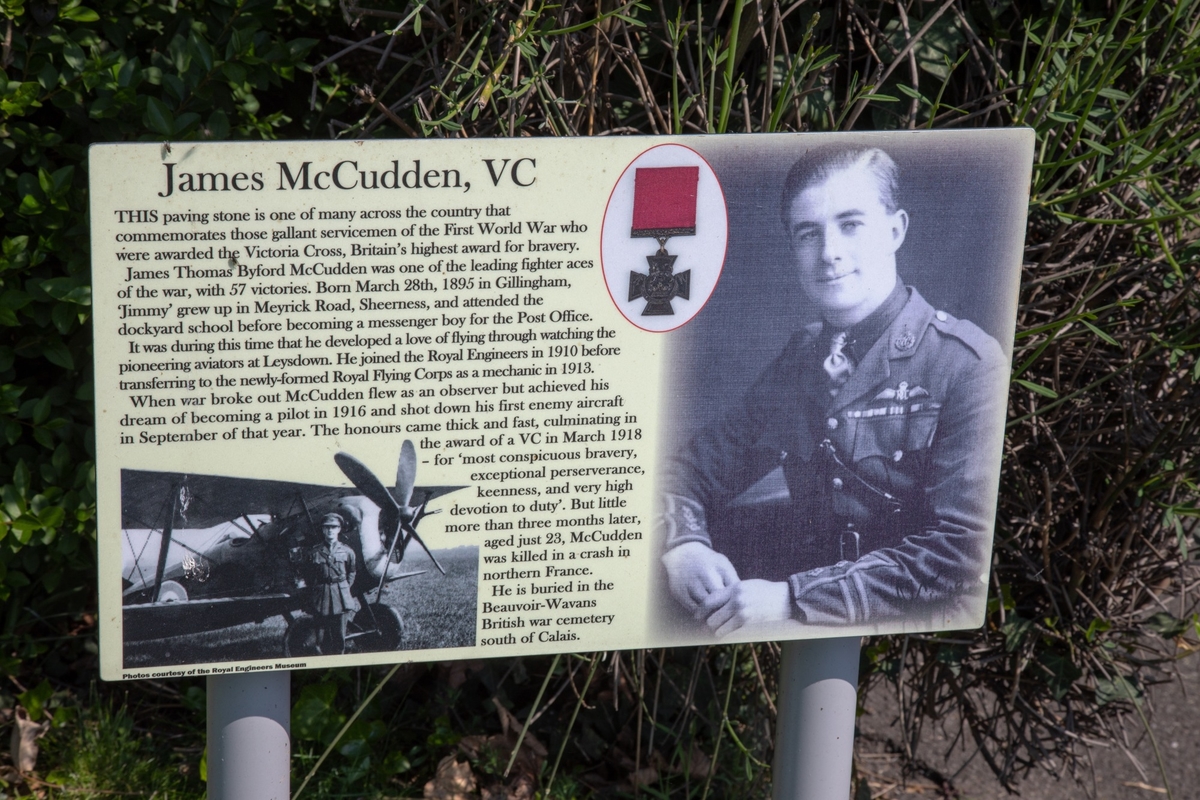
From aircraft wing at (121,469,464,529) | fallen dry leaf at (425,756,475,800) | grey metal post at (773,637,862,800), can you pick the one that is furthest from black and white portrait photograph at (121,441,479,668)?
fallen dry leaf at (425,756,475,800)

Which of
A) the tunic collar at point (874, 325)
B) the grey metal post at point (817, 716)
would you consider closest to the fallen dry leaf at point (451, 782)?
the grey metal post at point (817, 716)

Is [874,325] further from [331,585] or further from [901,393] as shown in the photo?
[331,585]

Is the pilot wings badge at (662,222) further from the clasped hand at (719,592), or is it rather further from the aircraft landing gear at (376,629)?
the aircraft landing gear at (376,629)

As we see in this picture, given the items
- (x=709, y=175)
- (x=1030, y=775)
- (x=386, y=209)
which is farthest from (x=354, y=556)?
(x=1030, y=775)

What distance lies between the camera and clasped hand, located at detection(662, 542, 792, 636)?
1786 millimetres

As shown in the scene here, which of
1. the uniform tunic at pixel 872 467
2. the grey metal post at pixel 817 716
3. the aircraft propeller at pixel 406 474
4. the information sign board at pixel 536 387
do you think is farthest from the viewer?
the grey metal post at pixel 817 716

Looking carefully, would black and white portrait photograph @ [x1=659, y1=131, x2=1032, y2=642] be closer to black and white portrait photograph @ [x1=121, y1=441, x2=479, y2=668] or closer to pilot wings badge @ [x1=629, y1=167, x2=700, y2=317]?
pilot wings badge @ [x1=629, y1=167, x2=700, y2=317]

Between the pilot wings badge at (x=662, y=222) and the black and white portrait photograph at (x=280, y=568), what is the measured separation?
43cm

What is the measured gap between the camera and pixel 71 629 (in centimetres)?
271

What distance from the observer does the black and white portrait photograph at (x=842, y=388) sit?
168 cm

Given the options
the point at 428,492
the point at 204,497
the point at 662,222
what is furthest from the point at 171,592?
the point at 662,222

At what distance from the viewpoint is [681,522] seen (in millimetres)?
1764

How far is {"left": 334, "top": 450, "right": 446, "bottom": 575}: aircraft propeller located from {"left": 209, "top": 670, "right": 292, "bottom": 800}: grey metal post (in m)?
0.35

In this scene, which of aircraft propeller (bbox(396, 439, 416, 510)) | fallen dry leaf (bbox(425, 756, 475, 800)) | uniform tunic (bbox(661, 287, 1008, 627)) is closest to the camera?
aircraft propeller (bbox(396, 439, 416, 510))
